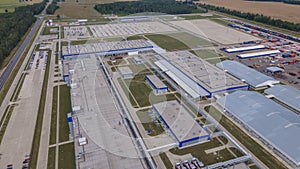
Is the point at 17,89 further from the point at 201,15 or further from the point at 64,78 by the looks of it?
the point at 201,15

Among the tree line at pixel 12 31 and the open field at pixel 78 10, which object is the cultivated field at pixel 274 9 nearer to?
the open field at pixel 78 10

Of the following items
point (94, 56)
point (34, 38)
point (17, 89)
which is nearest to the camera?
point (17, 89)

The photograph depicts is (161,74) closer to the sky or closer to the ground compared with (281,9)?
closer to the ground

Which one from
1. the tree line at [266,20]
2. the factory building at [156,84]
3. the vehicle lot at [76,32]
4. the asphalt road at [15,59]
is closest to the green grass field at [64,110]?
the asphalt road at [15,59]

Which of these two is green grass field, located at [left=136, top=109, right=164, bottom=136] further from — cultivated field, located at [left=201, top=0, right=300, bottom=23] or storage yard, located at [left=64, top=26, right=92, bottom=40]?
cultivated field, located at [left=201, top=0, right=300, bottom=23]

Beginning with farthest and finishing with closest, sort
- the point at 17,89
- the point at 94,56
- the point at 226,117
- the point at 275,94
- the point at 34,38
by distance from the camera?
1. the point at 34,38
2. the point at 94,56
3. the point at 17,89
4. the point at 275,94
5. the point at 226,117

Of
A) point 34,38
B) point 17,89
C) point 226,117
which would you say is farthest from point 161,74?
point 34,38
